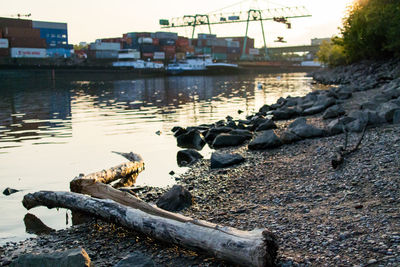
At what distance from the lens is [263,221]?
5117 millimetres

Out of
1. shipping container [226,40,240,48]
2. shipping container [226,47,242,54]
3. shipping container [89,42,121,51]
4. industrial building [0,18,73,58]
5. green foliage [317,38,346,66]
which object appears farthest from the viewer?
shipping container [226,40,240,48]

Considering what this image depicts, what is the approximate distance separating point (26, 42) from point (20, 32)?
2305 millimetres

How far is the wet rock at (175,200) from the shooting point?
6133 millimetres

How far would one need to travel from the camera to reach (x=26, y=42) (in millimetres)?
74375

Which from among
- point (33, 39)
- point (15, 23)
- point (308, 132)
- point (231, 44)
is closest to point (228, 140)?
point (308, 132)

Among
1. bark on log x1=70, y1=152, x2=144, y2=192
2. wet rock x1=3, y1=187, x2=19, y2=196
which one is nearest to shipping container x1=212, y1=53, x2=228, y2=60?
bark on log x1=70, y1=152, x2=144, y2=192

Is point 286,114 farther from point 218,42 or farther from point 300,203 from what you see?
point 218,42

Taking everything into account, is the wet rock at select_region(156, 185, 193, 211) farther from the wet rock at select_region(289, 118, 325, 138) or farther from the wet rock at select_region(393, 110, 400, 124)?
the wet rock at select_region(393, 110, 400, 124)

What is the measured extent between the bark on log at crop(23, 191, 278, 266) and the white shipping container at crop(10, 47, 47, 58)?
74.9 m

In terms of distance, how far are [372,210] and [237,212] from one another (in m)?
1.82

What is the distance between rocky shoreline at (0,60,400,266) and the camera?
162 inches

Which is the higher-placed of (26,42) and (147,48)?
(147,48)

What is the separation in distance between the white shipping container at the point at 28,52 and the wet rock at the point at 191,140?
6876 cm

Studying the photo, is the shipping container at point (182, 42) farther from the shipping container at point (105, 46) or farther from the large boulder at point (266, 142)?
the large boulder at point (266, 142)
